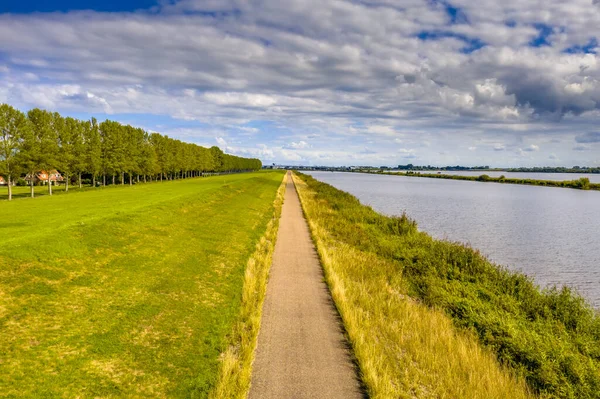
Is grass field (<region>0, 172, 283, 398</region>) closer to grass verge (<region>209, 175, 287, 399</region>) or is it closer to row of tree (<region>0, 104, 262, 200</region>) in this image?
grass verge (<region>209, 175, 287, 399</region>)

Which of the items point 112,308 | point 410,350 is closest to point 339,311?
point 410,350

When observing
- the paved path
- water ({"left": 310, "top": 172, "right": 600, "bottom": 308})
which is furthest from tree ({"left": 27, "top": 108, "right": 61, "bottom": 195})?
water ({"left": 310, "top": 172, "right": 600, "bottom": 308})

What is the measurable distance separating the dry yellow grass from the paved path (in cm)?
47

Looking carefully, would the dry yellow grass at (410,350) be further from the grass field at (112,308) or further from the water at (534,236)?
the water at (534,236)

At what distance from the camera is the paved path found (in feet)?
23.8

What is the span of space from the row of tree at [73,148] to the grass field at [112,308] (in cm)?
3463

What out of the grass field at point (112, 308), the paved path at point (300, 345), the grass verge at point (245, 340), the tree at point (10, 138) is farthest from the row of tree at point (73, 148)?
the paved path at point (300, 345)

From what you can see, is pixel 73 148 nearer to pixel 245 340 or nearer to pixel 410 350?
pixel 245 340

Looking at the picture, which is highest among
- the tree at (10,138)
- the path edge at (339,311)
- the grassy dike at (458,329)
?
the tree at (10,138)

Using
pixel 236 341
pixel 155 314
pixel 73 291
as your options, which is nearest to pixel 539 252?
pixel 236 341

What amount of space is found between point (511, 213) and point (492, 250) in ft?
80.2

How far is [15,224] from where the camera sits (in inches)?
722

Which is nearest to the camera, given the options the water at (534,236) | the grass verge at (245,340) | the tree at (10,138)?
the grass verge at (245,340)

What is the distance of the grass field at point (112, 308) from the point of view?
7293 millimetres
